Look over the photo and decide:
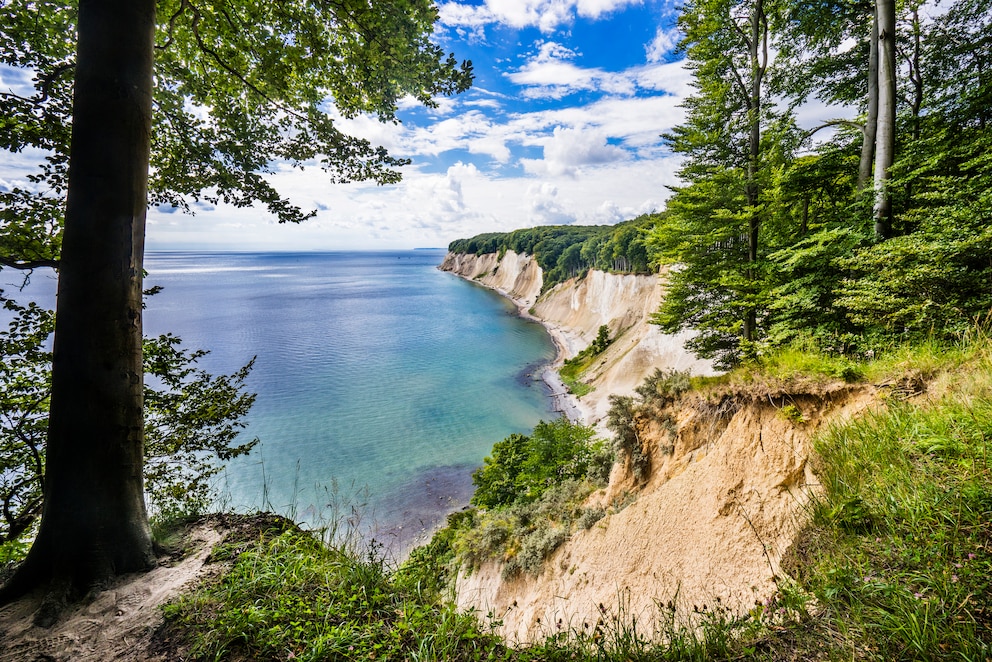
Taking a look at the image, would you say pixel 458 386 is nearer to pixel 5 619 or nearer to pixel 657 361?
pixel 657 361

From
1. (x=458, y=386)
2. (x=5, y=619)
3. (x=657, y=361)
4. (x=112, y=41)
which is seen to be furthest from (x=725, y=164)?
(x=458, y=386)

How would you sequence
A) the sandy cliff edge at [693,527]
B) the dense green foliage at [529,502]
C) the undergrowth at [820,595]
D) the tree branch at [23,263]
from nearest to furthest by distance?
the undergrowth at [820,595]
the tree branch at [23,263]
the sandy cliff edge at [693,527]
the dense green foliage at [529,502]

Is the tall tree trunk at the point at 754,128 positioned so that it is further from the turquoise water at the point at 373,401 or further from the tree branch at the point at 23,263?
the tree branch at the point at 23,263

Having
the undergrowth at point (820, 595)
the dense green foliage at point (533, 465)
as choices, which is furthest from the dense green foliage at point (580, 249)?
the undergrowth at point (820, 595)

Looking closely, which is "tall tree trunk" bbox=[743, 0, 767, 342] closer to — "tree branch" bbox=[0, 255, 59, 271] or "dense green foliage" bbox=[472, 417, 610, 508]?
"dense green foliage" bbox=[472, 417, 610, 508]

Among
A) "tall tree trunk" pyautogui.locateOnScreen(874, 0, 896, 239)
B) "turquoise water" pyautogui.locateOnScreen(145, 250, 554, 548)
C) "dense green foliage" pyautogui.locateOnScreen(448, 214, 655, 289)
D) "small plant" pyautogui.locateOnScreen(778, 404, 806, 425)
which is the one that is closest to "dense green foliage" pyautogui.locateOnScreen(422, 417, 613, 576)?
"turquoise water" pyautogui.locateOnScreen(145, 250, 554, 548)

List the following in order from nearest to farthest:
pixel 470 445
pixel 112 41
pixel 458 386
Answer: pixel 112 41, pixel 470 445, pixel 458 386

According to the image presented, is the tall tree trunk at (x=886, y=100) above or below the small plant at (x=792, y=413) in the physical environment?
above
